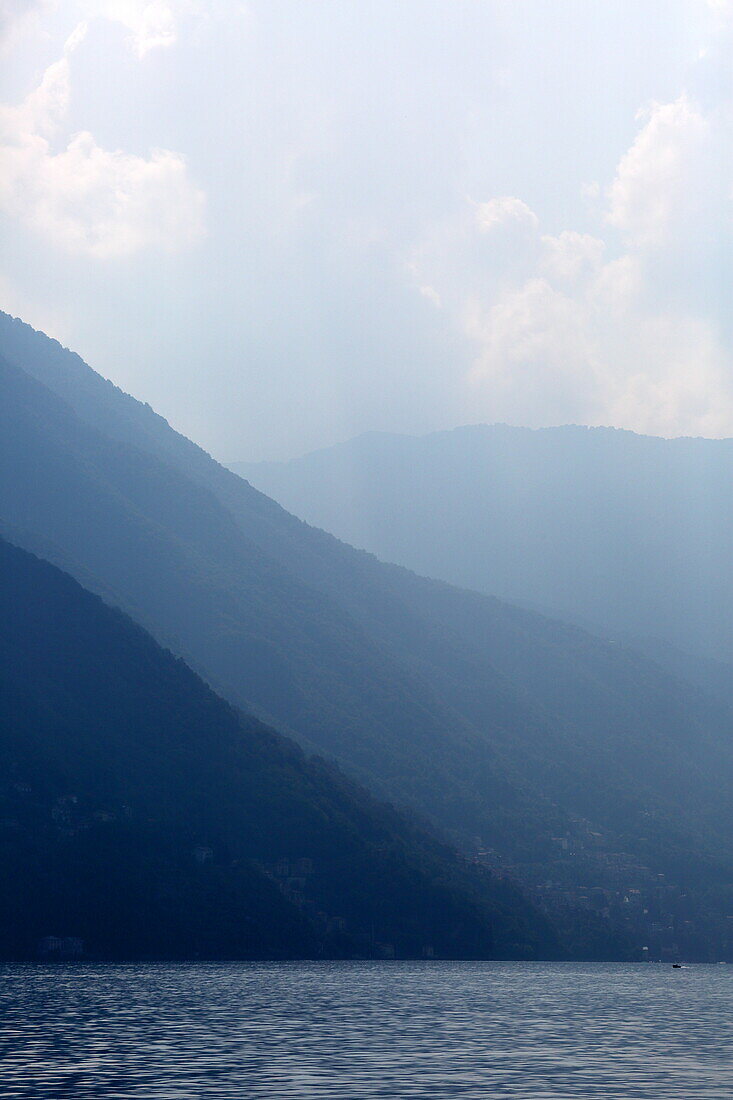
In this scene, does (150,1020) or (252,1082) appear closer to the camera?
(252,1082)

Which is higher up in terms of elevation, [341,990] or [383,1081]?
[341,990]

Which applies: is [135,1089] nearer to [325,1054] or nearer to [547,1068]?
[325,1054]

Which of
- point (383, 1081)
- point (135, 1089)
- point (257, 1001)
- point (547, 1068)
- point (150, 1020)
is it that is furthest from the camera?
point (257, 1001)

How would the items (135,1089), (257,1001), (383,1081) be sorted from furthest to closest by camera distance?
(257,1001) < (383,1081) < (135,1089)

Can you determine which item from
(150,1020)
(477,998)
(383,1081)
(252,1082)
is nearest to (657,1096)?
(383,1081)

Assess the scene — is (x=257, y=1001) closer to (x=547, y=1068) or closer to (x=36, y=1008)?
(x=36, y=1008)

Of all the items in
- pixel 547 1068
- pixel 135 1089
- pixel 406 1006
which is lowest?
pixel 135 1089

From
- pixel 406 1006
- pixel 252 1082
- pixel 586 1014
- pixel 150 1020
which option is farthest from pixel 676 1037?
pixel 252 1082
